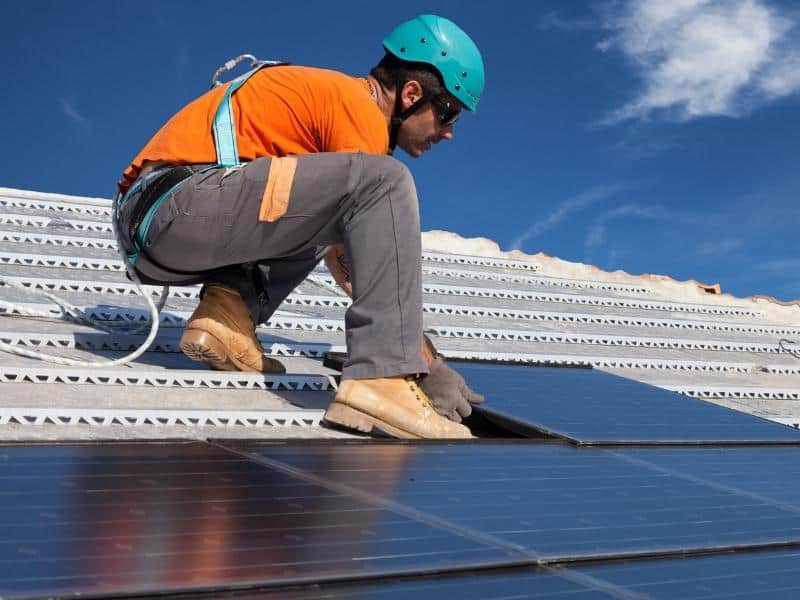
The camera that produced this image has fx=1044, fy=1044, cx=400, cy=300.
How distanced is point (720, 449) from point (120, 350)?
6.63ft

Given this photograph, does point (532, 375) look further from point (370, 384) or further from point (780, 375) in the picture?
point (780, 375)

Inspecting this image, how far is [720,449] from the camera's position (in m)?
3.33

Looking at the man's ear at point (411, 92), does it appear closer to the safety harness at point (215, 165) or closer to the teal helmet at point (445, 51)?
the teal helmet at point (445, 51)

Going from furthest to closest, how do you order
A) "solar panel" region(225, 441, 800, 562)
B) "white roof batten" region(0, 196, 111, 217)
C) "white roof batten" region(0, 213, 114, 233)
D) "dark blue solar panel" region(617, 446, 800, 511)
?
"white roof batten" region(0, 196, 111, 217) → "white roof batten" region(0, 213, 114, 233) → "dark blue solar panel" region(617, 446, 800, 511) → "solar panel" region(225, 441, 800, 562)

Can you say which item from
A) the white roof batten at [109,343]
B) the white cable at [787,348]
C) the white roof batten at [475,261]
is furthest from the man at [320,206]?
the white cable at [787,348]

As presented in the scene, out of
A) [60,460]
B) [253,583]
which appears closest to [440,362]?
[60,460]

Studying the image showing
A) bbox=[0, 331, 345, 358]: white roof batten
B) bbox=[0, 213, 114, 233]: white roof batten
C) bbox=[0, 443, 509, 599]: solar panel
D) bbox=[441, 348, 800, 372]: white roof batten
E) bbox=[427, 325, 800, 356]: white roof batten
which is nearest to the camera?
bbox=[0, 443, 509, 599]: solar panel

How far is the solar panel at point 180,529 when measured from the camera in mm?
1479

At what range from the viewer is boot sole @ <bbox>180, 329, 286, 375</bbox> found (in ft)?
10.5

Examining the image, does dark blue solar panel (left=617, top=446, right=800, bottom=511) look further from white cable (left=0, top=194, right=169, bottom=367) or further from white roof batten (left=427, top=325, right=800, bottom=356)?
white roof batten (left=427, top=325, right=800, bottom=356)

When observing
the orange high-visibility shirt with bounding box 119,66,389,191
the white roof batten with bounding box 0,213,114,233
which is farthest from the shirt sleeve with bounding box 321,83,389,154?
the white roof batten with bounding box 0,213,114,233

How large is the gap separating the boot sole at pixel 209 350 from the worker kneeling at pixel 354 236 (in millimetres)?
270

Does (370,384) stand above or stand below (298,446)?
above

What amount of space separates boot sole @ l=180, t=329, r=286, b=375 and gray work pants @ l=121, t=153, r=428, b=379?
27 centimetres
